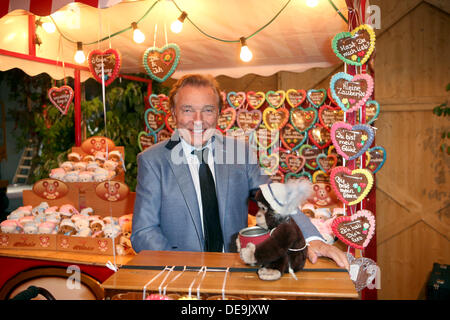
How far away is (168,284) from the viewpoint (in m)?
0.81

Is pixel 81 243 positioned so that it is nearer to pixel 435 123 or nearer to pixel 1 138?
pixel 435 123

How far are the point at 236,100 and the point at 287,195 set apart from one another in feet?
9.98

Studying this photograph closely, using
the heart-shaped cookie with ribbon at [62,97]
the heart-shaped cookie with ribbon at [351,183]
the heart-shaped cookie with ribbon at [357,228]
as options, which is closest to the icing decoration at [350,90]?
the heart-shaped cookie with ribbon at [351,183]

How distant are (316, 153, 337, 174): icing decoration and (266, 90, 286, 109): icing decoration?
27.2 inches

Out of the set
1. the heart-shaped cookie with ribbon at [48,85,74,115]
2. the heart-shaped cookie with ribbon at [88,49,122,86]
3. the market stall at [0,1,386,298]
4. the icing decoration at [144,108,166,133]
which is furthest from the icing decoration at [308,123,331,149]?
the heart-shaped cookie with ribbon at [48,85,74,115]

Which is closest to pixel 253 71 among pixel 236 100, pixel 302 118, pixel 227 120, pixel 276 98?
pixel 236 100

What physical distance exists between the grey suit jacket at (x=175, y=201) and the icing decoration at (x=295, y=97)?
2.06m

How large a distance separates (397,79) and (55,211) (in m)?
3.75

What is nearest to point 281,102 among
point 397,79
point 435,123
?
point 397,79

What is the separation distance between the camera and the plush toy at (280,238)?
32.9 inches

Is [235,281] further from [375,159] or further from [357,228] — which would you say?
[375,159]

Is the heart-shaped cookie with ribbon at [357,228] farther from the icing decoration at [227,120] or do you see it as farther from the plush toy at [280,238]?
the icing decoration at [227,120]

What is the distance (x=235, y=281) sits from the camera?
0.83 metres

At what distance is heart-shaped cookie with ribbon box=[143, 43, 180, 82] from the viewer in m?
2.70
